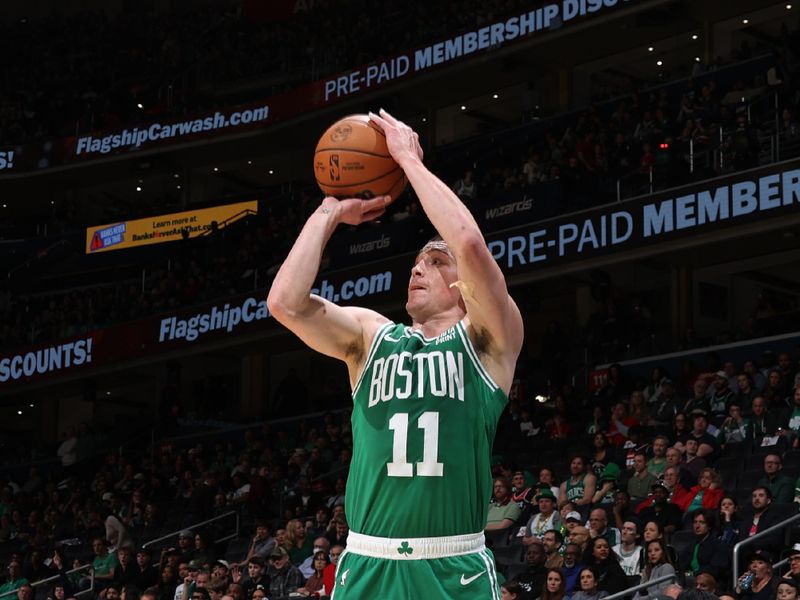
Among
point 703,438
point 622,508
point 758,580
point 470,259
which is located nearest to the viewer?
point 470,259

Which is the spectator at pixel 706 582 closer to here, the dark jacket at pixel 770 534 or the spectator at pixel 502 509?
the dark jacket at pixel 770 534

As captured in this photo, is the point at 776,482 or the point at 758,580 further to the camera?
the point at 776,482

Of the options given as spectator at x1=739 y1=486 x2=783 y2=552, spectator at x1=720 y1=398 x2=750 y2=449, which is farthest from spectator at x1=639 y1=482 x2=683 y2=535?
spectator at x1=720 y1=398 x2=750 y2=449

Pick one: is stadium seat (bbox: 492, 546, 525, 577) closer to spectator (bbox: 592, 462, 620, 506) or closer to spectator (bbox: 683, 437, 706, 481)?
spectator (bbox: 592, 462, 620, 506)

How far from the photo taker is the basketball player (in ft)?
13.1

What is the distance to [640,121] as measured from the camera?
22156 millimetres

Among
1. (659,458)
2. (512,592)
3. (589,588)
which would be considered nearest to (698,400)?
(659,458)

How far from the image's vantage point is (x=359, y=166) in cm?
440

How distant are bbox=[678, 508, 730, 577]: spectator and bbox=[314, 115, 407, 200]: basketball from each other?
305 inches

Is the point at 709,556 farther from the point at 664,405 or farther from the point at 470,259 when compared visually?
the point at 470,259

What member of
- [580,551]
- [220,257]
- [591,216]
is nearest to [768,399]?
[580,551]

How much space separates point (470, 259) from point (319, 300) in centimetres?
58

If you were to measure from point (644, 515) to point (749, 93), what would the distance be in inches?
402

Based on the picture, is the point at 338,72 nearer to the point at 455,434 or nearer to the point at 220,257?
the point at 220,257
